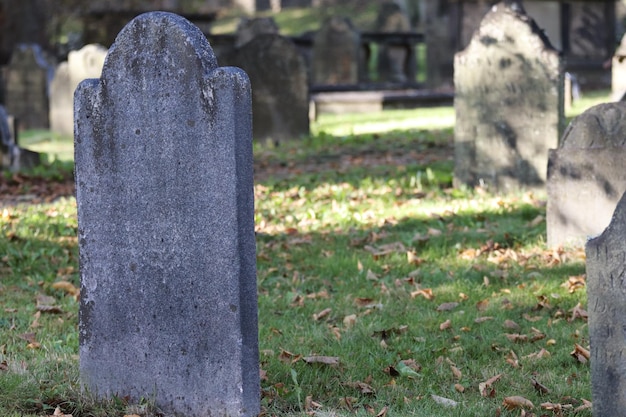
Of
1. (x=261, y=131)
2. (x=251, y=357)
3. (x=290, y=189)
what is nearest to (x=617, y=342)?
(x=251, y=357)

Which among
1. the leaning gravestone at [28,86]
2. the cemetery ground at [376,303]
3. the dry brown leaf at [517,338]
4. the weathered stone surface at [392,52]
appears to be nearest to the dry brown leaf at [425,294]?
the cemetery ground at [376,303]

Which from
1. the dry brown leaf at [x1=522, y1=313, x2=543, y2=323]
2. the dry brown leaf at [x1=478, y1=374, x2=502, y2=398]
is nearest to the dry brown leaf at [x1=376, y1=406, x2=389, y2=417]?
the dry brown leaf at [x1=478, y1=374, x2=502, y2=398]

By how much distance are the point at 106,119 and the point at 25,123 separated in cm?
1676

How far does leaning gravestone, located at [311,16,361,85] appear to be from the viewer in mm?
26594

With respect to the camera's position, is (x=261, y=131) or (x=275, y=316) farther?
(x=261, y=131)

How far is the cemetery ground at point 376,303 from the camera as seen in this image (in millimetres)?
4711

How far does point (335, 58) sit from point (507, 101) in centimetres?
1713

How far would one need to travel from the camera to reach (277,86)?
1581cm

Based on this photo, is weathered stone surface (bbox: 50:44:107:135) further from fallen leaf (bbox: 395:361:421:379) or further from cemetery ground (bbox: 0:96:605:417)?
fallen leaf (bbox: 395:361:421:379)

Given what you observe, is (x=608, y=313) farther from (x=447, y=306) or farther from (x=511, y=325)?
(x=447, y=306)

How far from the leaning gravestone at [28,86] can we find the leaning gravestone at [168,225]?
16324 millimetres

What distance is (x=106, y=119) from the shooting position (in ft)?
14.7

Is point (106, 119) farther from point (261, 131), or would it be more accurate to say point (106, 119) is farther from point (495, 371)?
point (261, 131)

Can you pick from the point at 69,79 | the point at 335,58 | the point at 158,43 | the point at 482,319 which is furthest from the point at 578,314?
the point at 335,58
